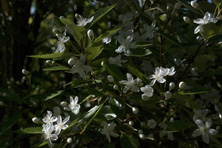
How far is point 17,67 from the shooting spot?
1.89 metres

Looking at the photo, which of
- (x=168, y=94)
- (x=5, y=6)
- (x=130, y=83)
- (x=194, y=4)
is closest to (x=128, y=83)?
(x=130, y=83)

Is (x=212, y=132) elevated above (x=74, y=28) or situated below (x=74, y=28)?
below

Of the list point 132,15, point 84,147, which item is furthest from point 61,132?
point 132,15

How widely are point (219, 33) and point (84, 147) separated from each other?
0.91 meters

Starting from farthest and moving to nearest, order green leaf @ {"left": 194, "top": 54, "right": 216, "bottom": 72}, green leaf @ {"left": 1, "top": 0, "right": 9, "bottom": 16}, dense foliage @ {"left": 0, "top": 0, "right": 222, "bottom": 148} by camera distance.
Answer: green leaf @ {"left": 1, "top": 0, "right": 9, "bottom": 16} → green leaf @ {"left": 194, "top": 54, "right": 216, "bottom": 72} → dense foliage @ {"left": 0, "top": 0, "right": 222, "bottom": 148}

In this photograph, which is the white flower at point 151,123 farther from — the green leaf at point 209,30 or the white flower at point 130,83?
the green leaf at point 209,30

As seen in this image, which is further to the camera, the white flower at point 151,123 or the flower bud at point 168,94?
the white flower at point 151,123

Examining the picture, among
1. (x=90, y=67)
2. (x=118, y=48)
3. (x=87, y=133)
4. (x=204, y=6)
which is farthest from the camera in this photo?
(x=204, y=6)

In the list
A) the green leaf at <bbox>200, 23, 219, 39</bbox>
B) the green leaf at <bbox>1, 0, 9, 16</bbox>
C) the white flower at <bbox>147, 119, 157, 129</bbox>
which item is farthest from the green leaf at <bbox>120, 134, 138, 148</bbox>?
the green leaf at <bbox>1, 0, 9, 16</bbox>

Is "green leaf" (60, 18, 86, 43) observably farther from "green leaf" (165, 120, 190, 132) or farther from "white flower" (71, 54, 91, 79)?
"green leaf" (165, 120, 190, 132)

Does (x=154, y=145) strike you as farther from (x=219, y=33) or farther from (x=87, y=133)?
(x=219, y=33)

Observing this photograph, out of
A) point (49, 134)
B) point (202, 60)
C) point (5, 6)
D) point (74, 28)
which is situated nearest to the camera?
point (74, 28)

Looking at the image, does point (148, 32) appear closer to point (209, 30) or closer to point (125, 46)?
point (125, 46)

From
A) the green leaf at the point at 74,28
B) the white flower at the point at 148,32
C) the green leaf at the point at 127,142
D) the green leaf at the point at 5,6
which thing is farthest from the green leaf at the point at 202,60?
the green leaf at the point at 5,6
